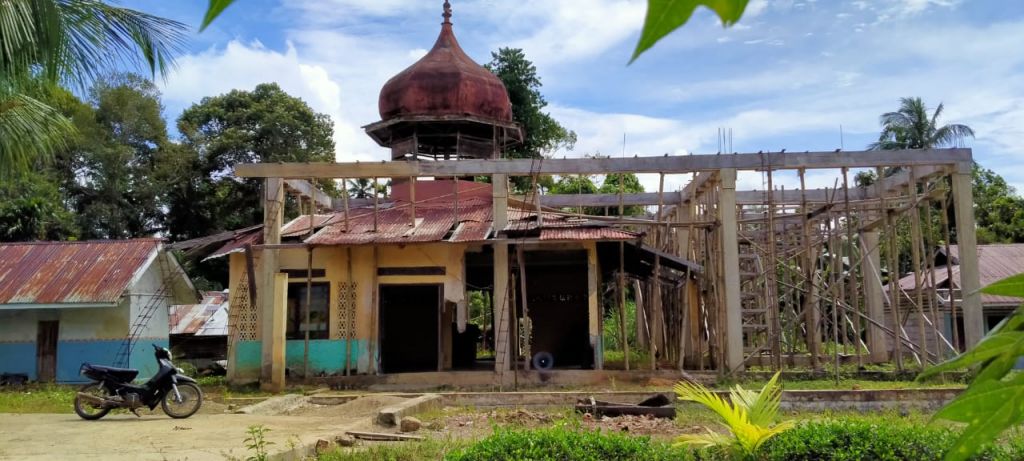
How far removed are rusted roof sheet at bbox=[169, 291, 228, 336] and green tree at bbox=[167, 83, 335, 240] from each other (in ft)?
20.7

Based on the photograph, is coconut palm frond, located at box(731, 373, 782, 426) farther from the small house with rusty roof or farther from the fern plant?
the small house with rusty roof

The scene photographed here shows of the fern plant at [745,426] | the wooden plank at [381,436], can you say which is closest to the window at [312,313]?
the wooden plank at [381,436]

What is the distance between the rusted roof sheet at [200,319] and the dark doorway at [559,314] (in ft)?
28.0

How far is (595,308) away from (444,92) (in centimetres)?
618

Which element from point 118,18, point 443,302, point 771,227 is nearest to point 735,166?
point 771,227

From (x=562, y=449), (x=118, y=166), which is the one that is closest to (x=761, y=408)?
(x=562, y=449)

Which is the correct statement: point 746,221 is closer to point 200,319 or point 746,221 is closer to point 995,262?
→ point 995,262

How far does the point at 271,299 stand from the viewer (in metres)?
15.8

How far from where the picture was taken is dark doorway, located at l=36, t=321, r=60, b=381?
17.5 metres

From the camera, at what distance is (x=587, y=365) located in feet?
57.5

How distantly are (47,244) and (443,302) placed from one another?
9648 millimetres

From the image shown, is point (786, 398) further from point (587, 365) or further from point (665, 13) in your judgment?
point (665, 13)

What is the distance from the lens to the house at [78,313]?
17359 mm

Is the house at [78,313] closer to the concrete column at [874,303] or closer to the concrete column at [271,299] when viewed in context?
the concrete column at [271,299]
